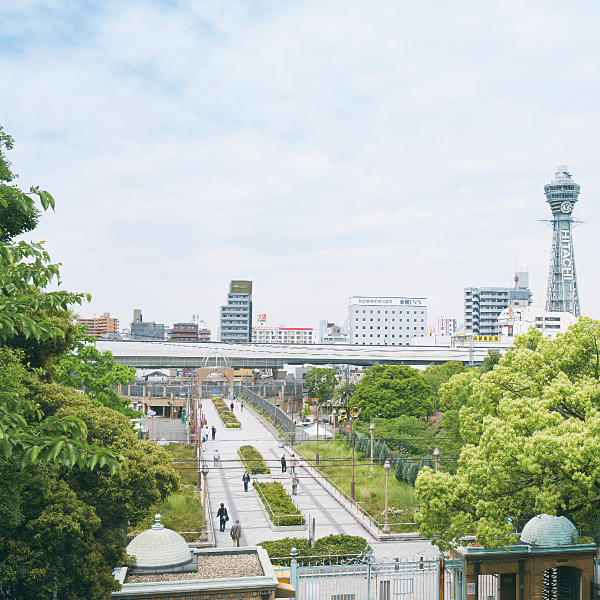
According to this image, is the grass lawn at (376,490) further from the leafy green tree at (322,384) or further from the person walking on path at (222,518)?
the leafy green tree at (322,384)

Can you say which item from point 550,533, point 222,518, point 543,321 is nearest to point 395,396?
point 222,518

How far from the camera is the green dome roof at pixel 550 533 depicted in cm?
1731

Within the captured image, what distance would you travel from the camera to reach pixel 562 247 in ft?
527

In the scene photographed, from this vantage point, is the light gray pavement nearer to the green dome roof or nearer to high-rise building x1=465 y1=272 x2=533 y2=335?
the green dome roof

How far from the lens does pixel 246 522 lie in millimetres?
31938

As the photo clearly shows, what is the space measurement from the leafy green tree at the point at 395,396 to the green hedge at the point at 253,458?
976 centimetres

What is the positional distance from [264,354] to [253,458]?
5151 cm

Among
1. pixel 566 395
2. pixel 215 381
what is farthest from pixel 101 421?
pixel 215 381

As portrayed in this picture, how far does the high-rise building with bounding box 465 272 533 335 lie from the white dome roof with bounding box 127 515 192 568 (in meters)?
177

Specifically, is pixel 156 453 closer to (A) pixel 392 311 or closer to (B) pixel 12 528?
(B) pixel 12 528

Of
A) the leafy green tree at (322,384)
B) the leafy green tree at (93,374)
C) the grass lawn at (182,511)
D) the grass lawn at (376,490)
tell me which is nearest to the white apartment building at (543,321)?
the leafy green tree at (322,384)

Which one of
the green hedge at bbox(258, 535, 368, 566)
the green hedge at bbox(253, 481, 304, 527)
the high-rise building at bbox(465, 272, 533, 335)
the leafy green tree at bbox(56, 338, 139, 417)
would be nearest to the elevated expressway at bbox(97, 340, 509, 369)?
the green hedge at bbox(253, 481, 304, 527)

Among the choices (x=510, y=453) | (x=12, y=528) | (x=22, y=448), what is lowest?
(x=12, y=528)

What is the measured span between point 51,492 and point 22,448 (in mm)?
7608
